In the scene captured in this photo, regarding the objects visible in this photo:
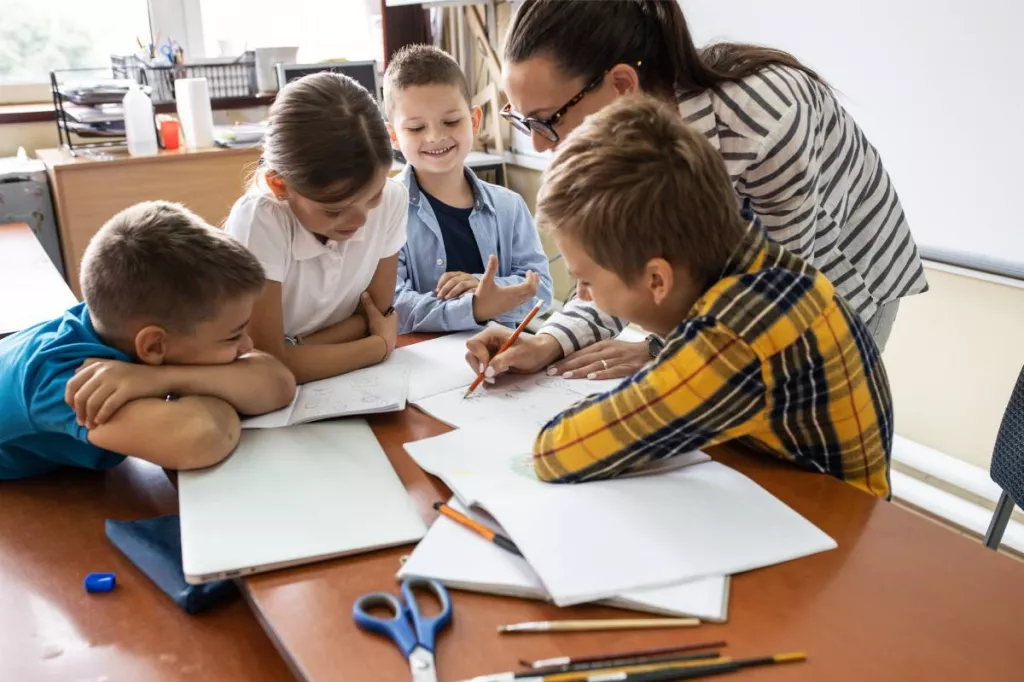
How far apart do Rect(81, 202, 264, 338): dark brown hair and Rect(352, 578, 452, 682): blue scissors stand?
49 centimetres

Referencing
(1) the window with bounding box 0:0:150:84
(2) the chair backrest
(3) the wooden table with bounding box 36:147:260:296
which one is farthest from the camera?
(1) the window with bounding box 0:0:150:84

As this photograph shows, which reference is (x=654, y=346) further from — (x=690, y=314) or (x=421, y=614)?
A: (x=421, y=614)

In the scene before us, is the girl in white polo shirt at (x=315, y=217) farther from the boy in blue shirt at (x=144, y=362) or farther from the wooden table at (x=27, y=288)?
the wooden table at (x=27, y=288)

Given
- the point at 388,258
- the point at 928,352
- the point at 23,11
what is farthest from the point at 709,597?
the point at 23,11

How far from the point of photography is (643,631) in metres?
0.70

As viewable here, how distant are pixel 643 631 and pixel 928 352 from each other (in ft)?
5.33

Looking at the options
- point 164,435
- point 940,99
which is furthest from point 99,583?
point 940,99

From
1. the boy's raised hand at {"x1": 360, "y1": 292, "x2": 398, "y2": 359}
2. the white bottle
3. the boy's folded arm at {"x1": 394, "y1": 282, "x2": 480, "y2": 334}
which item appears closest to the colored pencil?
the boy's raised hand at {"x1": 360, "y1": 292, "x2": 398, "y2": 359}

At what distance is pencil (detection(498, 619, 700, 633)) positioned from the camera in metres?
0.69

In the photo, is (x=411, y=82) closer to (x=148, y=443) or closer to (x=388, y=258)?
(x=388, y=258)

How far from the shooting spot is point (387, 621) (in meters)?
0.69

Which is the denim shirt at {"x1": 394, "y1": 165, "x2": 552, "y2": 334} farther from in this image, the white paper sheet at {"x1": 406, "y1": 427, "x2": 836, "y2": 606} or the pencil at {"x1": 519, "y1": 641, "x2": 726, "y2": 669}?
the pencil at {"x1": 519, "y1": 641, "x2": 726, "y2": 669}

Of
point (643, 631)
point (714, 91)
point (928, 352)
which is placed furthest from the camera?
point (928, 352)

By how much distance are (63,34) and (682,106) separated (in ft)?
9.41
